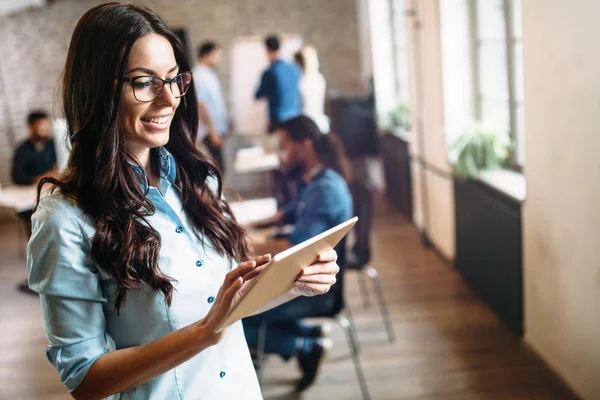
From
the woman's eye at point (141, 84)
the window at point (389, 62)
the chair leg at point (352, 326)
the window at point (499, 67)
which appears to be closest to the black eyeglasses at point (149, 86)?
the woman's eye at point (141, 84)

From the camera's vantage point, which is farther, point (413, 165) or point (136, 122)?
point (413, 165)

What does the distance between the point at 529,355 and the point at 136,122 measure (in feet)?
8.83

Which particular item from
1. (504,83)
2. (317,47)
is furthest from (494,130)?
(317,47)

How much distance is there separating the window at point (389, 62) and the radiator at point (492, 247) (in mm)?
2531

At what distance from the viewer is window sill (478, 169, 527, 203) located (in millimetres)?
3263

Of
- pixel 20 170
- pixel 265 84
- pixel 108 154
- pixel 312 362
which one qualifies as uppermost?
pixel 108 154

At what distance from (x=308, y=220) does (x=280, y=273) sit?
6.34 ft

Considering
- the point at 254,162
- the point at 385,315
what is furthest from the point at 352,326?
the point at 254,162

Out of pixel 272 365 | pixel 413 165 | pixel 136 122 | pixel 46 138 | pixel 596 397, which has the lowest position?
pixel 272 365

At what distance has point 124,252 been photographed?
1146mm

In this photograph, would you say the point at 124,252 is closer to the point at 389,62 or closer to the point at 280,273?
the point at 280,273

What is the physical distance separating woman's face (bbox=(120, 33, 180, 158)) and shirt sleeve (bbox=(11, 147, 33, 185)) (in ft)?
16.1

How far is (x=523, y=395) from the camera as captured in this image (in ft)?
9.44

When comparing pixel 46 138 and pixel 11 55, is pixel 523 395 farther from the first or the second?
pixel 11 55
